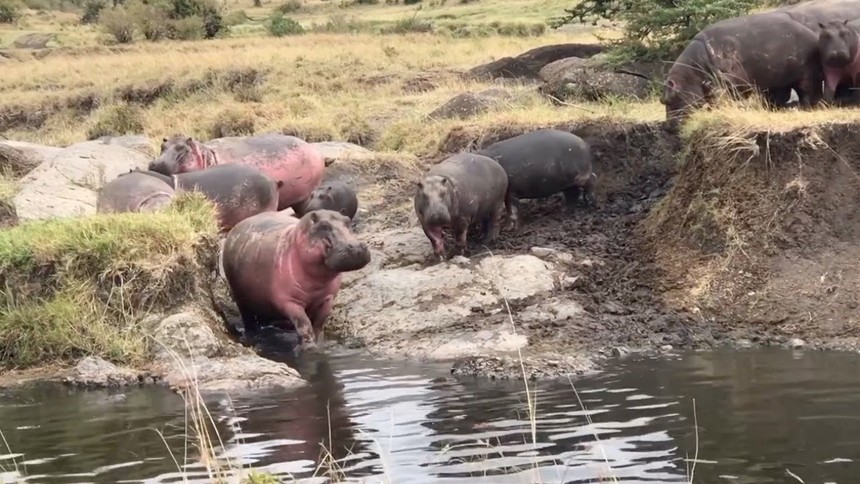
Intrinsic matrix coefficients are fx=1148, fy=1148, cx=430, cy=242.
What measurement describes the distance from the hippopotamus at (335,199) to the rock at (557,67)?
5.52 meters

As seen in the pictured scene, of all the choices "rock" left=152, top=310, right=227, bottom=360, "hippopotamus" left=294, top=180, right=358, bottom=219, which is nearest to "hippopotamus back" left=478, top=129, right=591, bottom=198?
"hippopotamus" left=294, top=180, right=358, bottom=219

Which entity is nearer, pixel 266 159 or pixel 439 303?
pixel 439 303

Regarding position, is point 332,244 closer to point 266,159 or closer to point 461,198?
point 461,198

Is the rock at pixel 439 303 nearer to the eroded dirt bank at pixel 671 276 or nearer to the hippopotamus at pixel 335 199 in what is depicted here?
the eroded dirt bank at pixel 671 276

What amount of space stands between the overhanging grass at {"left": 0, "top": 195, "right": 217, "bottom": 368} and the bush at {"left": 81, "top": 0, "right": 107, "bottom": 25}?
4445 centimetres

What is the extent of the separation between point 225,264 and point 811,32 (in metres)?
6.55

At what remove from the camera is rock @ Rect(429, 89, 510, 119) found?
1636 centimetres

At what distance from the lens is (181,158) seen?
1343cm

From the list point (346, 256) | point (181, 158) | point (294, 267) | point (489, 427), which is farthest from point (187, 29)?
point (489, 427)

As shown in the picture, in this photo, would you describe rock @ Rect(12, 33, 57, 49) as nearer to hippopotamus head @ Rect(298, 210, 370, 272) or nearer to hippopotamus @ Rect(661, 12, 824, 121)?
hippopotamus @ Rect(661, 12, 824, 121)

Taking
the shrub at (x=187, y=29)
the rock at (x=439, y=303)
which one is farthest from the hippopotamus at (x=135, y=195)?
the shrub at (x=187, y=29)

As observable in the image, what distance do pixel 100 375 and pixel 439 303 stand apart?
3.14 meters

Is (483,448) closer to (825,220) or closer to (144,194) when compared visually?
(825,220)

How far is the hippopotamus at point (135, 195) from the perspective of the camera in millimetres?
11633
